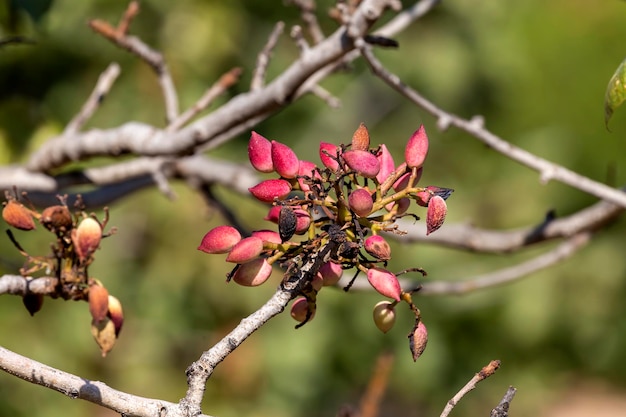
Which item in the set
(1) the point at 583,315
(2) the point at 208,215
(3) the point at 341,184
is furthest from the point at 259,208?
(1) the point at 583,315

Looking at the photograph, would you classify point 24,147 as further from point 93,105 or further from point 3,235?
point 3,235

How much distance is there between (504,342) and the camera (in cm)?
530

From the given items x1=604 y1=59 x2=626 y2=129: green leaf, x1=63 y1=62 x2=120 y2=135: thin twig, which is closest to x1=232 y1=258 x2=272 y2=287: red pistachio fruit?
x1=604 y1=59 x2=626 y2=129: green leaf

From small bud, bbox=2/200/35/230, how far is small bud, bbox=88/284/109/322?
0.13 m

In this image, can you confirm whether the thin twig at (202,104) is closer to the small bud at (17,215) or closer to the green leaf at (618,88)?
the small bud at (17,215)

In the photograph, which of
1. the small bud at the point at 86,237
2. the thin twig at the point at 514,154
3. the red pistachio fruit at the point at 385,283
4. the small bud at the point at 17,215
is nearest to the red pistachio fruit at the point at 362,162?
the red pistachio fruit at the point at 385,283

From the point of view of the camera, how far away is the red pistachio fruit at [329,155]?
3.27 ft

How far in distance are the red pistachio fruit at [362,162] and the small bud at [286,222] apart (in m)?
0.08

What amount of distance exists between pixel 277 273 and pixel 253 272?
273 centimetres

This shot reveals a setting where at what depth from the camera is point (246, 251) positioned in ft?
3.14

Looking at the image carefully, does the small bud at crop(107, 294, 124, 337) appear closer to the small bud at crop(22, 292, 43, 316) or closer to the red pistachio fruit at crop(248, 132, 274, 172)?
the small bud at crop(22, 292, 43, 316)

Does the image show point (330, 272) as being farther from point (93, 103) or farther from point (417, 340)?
point (93, 103)

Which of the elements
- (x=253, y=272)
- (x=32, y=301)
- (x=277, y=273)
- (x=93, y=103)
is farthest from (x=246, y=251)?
(x=277, y=273)

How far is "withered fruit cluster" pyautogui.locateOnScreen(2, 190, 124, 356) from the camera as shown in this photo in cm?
107
